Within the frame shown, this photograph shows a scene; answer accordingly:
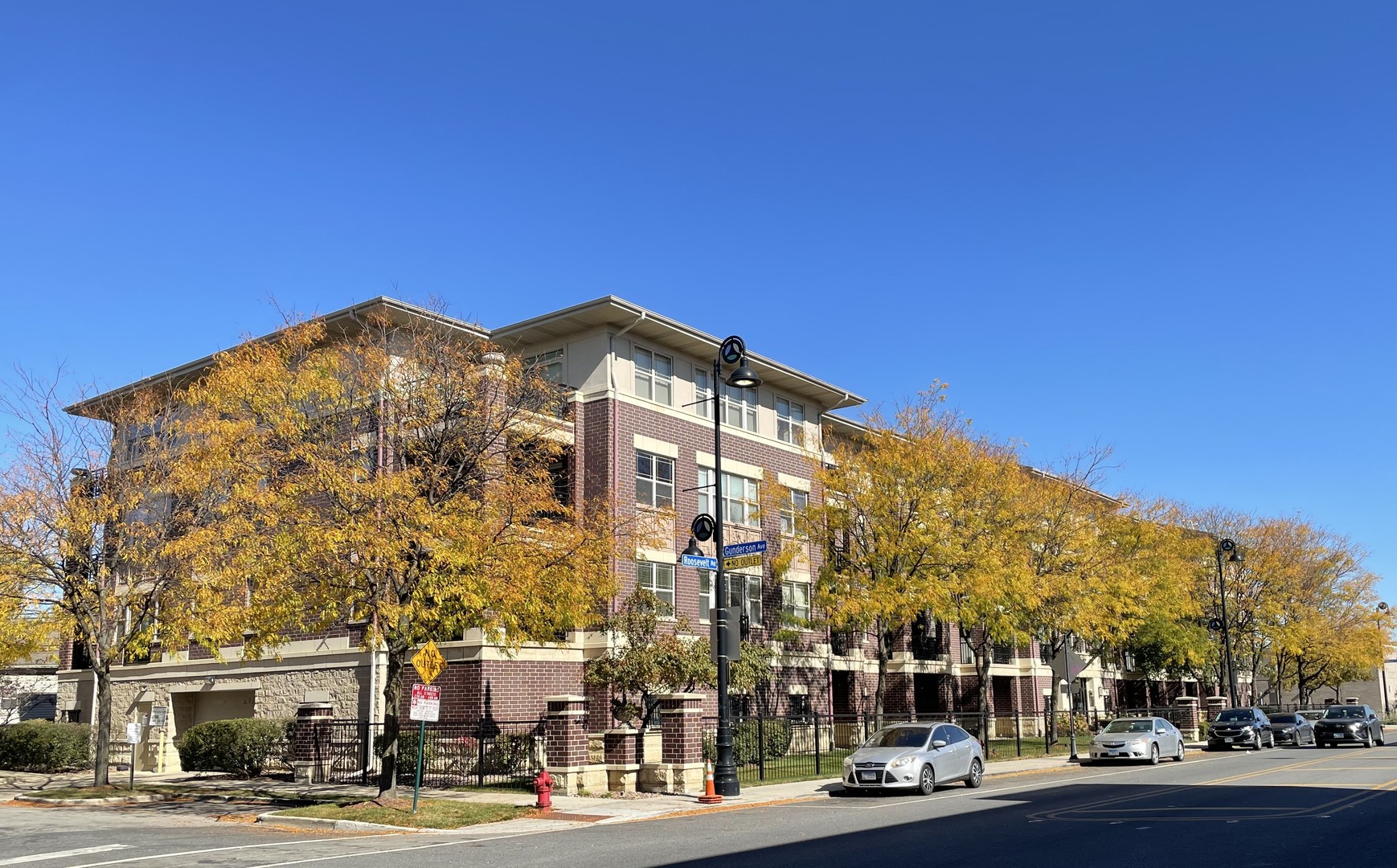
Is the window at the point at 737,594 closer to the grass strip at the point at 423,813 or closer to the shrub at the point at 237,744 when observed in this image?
the shrub at the point at 237,744

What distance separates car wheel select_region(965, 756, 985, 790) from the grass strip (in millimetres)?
10070

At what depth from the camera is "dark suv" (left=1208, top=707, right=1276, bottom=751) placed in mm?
39781

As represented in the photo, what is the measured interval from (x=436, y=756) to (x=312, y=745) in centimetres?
321

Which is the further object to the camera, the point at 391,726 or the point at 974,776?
the point at 974,776

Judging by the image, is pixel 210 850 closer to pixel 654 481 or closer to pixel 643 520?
pixel 643 520

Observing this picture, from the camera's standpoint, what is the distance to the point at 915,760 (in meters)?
22.1

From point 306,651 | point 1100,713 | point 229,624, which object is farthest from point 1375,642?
point 229,624

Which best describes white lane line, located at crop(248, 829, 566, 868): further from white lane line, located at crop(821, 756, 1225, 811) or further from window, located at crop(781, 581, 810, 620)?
window, located at crop(781, 581, 810, 620)

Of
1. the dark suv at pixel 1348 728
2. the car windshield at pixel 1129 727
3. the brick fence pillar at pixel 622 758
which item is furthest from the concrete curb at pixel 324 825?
the dark suv at pixel 1348 728

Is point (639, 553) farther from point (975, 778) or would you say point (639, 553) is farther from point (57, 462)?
point (57, 462)

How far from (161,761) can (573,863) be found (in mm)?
23409

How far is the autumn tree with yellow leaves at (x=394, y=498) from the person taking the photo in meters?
19.9

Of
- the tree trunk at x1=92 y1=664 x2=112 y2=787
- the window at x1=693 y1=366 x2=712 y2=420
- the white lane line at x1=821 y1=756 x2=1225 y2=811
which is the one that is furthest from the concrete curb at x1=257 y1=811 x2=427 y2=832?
the window at x1=693 y1=366 x2=712 y2=420

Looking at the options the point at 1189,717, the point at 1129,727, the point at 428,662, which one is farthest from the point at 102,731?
the point at 1189,717
